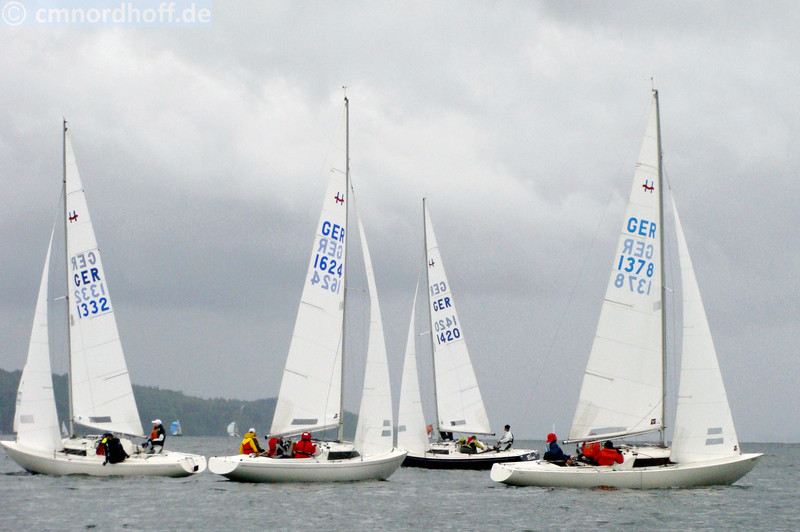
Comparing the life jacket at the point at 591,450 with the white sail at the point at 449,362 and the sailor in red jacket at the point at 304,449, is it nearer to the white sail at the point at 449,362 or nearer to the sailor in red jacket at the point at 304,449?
the sailor in red jacket at the point at 304,449

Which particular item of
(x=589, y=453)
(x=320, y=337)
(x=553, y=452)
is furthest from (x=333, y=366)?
(x=589, y=453)

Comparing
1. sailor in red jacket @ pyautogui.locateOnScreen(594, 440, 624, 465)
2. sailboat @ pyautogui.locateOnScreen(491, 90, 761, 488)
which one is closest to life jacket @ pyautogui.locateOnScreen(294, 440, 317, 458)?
sailboat @ pyautogui.locateOnScreen(491, 90, 761, 488)

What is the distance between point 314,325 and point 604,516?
9957 mm

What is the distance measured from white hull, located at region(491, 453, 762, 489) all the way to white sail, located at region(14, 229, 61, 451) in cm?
1314

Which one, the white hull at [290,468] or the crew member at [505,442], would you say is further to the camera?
the crew member at [505,442]

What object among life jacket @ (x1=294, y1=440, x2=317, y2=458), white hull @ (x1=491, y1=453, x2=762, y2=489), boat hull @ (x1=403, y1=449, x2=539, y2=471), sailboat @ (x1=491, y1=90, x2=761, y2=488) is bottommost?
white hull @ (x1=491, y1=453, x2=762, y2=489)

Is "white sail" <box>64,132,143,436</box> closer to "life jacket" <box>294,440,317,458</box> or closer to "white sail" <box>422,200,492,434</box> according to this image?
"life jacket" <box>294,440,317,458</box>

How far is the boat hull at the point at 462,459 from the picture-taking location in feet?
119

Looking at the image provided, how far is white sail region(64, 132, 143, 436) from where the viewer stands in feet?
101

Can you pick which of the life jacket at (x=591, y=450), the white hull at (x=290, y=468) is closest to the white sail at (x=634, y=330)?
the life jacket at (x=591, y=450)

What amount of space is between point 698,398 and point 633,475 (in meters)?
2.65

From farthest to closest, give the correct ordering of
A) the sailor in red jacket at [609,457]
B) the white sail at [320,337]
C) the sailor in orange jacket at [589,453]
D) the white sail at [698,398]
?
the white sail at [320,337] < the sailor in orange jacket at [589,453] < the sailor in red jacket at [609,457] < the white sail at [698,398]

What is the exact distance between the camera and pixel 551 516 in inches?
957

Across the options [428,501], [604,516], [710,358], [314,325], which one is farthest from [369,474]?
[710,358]
